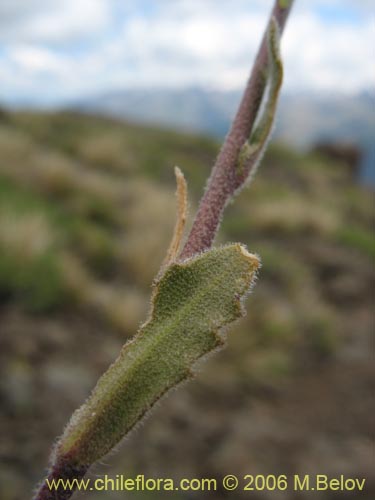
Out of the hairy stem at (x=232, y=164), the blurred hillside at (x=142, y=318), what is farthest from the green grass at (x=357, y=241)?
the hairy stem at (x=232, y=164)

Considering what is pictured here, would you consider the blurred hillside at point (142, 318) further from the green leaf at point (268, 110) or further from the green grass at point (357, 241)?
the green leaf at point (268, 110)

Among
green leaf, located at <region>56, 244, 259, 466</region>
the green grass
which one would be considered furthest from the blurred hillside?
green leaf, located at <region>56, 244, 259, 466</region>

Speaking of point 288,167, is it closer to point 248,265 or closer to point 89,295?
point 89,295

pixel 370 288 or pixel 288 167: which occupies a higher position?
pixel 288 167

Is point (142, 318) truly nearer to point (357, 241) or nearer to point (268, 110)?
point (357, 241)

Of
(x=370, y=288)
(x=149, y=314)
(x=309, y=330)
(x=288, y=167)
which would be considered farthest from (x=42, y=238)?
(x=288, y=167)

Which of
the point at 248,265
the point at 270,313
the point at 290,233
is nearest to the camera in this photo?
the point at 248,265
